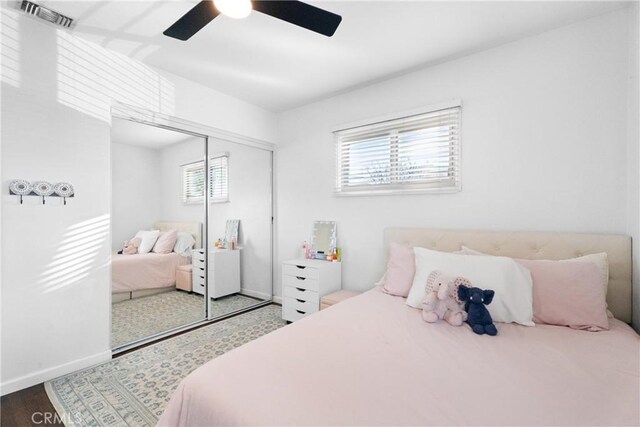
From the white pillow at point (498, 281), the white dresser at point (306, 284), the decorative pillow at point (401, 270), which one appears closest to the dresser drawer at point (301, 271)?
the white dresser at point (306, 284)

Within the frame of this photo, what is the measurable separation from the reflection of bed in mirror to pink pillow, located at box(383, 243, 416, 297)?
80.7 inches

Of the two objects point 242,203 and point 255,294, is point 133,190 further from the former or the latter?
point 255,294

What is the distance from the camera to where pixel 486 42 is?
2.29 meters

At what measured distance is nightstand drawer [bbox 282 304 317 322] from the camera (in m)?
3.06

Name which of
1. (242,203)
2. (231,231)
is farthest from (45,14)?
(231,231)

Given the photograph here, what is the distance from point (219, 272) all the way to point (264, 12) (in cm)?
279

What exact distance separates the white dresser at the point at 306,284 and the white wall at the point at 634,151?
2259 millimetres

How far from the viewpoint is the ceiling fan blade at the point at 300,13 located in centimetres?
138

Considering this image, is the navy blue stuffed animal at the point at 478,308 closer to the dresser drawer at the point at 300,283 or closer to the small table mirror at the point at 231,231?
→ the dresser drawer at the point at 300,283

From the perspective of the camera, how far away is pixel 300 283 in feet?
10.1

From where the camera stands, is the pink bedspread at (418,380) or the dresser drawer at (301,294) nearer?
the pink bedspread at (418,380)

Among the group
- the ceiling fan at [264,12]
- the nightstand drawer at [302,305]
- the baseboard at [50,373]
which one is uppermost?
the ceiling fan at [264,12]

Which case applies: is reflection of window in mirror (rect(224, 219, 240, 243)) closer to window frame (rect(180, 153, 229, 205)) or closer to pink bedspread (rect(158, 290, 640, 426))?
window frame (rect(180, 153, 229, 205))

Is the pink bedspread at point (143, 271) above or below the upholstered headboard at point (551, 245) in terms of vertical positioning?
below
